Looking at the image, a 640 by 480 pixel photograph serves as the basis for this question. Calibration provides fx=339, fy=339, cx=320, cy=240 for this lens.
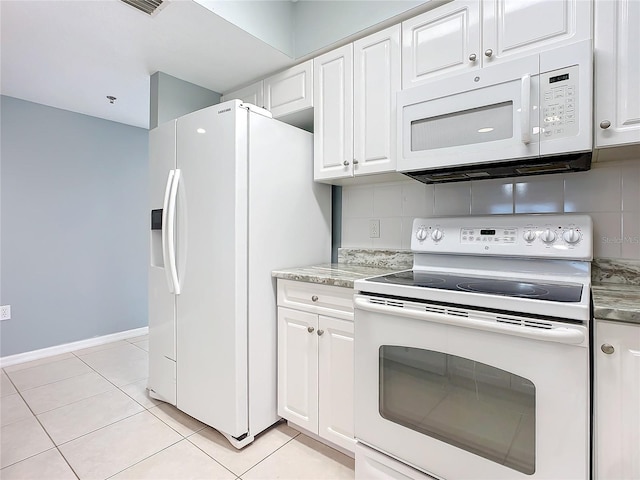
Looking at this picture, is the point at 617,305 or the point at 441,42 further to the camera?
the point at 441,42

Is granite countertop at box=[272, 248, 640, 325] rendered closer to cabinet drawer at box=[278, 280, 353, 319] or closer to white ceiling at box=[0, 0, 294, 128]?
cabinet drawer at box=[278, 280, 353, 319]

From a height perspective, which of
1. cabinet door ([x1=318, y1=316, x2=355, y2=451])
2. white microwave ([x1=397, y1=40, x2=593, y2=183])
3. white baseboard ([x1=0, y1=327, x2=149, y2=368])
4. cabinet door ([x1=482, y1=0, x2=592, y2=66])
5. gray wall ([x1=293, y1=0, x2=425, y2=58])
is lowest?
white baseboard ([x1=0, y1=327, x2=149, y2=368])

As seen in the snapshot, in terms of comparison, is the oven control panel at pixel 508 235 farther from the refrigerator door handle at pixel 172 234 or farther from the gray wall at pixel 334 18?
the refrigerator door handle at pixel 172 234

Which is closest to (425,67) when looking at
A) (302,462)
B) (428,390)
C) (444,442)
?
(428,390)

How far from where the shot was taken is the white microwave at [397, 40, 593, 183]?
1.21 metres

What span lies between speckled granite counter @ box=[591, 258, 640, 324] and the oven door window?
31 centimetres

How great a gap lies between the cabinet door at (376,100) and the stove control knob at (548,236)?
2.42ft

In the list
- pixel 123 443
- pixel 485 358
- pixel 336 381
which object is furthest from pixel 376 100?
pixel 123 443

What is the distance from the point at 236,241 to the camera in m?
1.66

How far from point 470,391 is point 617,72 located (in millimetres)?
1233

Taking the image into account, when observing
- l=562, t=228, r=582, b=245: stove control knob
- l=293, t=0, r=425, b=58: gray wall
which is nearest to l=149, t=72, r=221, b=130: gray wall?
l=293, t=0, r=425, b=58: gray wall

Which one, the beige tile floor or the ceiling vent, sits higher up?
the ceiling vent

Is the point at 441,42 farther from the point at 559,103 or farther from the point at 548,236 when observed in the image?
the point at 548,236

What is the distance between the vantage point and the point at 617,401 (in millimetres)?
945
